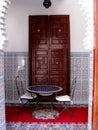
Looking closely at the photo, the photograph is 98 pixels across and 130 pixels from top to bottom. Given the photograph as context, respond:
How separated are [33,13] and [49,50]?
1029 millimetres

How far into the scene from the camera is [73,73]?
5.39 meters

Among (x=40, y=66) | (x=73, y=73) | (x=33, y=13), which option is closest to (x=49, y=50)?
(x=40, y=66)

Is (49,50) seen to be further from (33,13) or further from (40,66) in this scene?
(33,13)

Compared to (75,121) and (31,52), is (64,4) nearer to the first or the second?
(31,52)

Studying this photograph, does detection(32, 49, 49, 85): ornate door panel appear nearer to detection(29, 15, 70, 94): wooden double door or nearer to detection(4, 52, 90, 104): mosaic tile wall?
detection(29, 15, 70, 94): wooden double door

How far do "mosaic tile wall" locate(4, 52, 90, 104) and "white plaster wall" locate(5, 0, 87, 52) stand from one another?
178 millimetres

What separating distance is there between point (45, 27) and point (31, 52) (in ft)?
2.35

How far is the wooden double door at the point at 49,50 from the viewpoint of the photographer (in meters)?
5.24

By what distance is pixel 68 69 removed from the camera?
17.4ft

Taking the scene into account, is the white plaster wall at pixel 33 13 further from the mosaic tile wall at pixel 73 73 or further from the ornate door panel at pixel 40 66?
the ornate door panel at pixel 40 66

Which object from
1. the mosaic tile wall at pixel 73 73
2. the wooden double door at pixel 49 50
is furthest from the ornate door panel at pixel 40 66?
the mosaic tile wall at pixel 73 73

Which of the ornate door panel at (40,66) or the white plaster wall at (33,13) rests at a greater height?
the white plaster wall at (33,13)

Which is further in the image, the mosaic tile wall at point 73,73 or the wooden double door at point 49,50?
the mosaic tile wall at point 73,73

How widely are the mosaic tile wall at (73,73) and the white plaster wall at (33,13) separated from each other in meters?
0.18
